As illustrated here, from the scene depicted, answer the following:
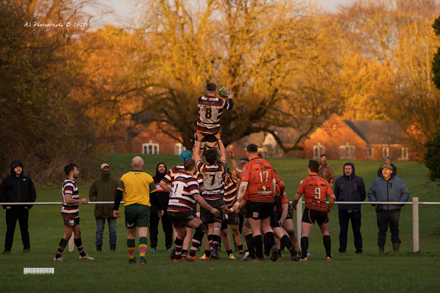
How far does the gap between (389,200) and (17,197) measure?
27.5ft

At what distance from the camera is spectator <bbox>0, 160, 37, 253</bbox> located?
1236 centimetres

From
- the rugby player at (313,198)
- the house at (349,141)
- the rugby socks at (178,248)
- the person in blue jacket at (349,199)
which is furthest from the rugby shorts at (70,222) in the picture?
the house at (349,141)

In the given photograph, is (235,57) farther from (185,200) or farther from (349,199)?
(185,200)

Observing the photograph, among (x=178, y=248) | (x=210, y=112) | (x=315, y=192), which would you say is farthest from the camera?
(x=210, y=112)

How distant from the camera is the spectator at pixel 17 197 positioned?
40.5 ft

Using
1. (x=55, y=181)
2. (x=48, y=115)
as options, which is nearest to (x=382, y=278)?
(x=48, y=115)

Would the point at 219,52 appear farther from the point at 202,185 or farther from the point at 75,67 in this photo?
the point at 202,185

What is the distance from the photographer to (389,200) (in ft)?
40.6

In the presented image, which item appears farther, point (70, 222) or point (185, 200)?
point (70, 222)

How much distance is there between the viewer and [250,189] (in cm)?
954

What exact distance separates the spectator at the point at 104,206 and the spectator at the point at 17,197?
1496 millimetres

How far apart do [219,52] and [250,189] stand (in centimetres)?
2548

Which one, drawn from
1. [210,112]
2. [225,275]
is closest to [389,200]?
[210,112]

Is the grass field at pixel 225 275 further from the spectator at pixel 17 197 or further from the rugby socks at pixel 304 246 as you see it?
the spectator at pixel 17 197
